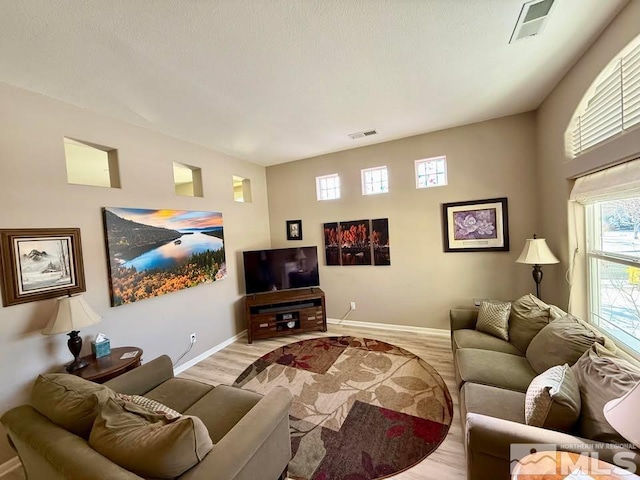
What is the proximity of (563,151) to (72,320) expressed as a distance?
449 cm

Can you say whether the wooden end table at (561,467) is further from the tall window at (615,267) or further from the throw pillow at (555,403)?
the tall window at (615,267)

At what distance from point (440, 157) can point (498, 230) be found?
1.24 m

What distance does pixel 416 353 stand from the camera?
3.17 metres

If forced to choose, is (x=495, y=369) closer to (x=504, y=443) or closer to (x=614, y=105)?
(x=504, y=443)

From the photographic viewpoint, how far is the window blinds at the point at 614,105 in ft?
5.25

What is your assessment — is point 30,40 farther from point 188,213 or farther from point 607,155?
point 607,155

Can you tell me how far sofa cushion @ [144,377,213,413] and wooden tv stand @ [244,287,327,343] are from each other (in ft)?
5.68

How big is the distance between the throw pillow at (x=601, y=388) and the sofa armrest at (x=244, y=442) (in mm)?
1549

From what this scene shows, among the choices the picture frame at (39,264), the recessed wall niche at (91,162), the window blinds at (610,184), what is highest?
the recessed wall niche at (91,162)

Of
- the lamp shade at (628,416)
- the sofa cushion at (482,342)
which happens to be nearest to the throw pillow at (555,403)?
the lamp shade at (628,416)

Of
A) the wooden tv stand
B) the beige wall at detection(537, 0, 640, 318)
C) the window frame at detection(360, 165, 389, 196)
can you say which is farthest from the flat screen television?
the beige wall at detection(537, 0, 640, 318)

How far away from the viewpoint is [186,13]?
1425mm

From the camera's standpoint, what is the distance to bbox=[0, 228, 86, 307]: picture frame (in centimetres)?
185

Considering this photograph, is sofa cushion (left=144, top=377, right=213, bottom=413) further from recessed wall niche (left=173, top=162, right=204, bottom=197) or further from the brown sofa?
recessed wall niche (left=173, top=162, right=204, bottom=197)
